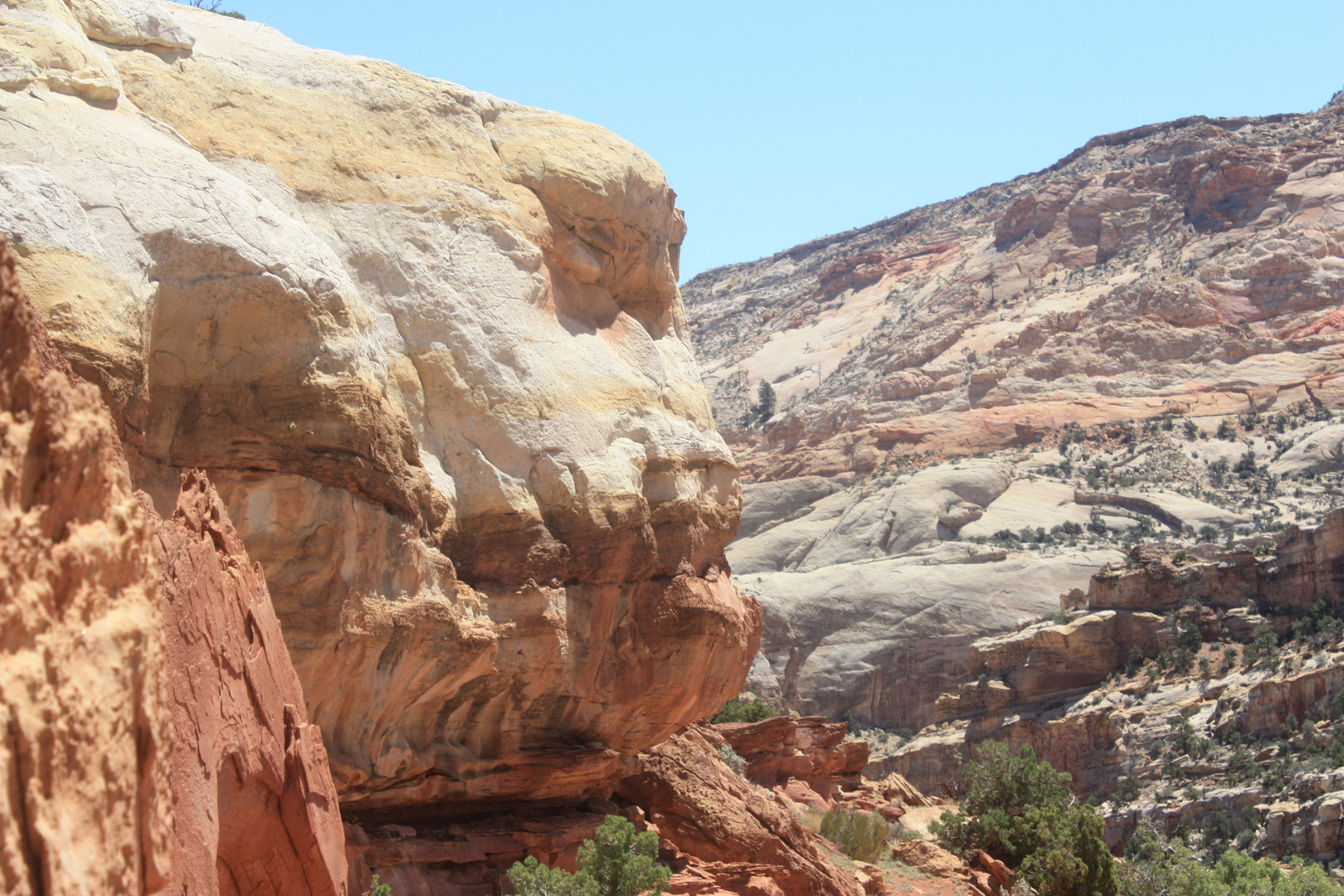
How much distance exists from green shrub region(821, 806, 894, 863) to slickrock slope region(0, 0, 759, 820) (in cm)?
645

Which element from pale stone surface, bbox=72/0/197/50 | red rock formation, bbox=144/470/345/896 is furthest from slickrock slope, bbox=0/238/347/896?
pale stone surface, bbox=72/0/197/50

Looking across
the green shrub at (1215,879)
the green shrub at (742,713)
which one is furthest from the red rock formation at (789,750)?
the green shrub at (1215,879)

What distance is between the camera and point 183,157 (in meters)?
10.3

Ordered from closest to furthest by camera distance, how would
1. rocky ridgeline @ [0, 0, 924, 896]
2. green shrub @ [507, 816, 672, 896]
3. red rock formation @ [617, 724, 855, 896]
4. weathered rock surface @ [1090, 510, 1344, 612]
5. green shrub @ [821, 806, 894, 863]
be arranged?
rocky ridgeline @ [0, 0, 924, 896] → green shrub @ [507, 816, 672, 896] → red rock formation @ [617, 724, 855, 896] → green shrub @ [821, 806, 894, 863] → weathered rock surface @ [1090, 510, 1344, 612]

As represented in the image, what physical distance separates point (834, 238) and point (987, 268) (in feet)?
167

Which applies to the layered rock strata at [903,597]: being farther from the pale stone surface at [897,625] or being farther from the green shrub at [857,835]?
the green shrub at [857,835]

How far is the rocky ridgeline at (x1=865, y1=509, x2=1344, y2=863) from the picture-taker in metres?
38.5

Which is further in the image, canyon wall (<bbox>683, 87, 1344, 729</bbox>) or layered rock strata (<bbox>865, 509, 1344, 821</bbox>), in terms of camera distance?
canyon wall (<bbox>683, 87, 1344, 729</bbox>)

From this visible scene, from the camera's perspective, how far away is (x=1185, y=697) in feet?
151

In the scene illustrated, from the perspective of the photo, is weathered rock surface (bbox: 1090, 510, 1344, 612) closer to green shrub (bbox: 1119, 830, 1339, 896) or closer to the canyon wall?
the canyon wall

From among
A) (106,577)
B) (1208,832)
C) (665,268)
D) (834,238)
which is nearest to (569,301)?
(665,268)

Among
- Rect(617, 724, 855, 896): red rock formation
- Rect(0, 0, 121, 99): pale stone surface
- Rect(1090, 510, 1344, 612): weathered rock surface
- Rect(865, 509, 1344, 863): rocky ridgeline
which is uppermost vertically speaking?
Rect(0, 0, 121, 99): pale stone surface

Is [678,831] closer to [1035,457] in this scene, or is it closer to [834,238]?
[1035,457]

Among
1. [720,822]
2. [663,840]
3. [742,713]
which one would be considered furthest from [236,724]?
[742,713]
